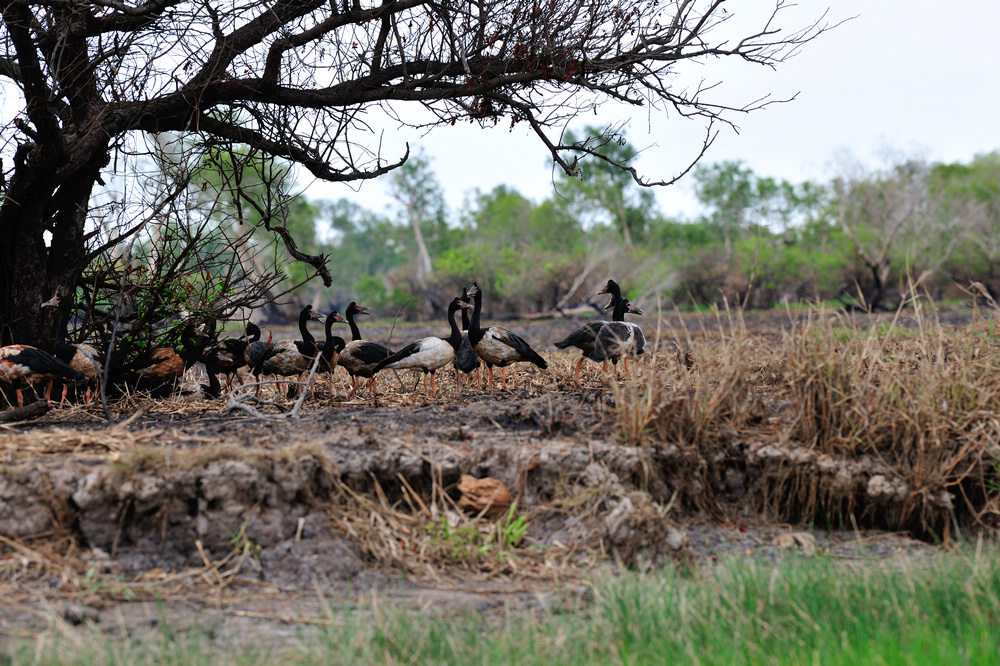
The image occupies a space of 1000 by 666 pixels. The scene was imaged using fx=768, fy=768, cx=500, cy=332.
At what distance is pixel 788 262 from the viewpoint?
34.7 meters

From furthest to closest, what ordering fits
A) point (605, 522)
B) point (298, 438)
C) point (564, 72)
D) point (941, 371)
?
point (564, 72) < point (941, 371) < point (298, 438) < point (605, 522)

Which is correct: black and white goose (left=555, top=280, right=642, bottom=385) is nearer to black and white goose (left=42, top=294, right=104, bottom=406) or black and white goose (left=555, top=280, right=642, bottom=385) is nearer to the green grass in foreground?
the green grass in foreground

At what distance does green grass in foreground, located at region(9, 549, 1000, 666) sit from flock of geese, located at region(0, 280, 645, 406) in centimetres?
328

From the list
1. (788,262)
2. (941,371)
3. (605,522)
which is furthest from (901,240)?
(605,522)

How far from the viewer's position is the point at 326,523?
15.3 feet

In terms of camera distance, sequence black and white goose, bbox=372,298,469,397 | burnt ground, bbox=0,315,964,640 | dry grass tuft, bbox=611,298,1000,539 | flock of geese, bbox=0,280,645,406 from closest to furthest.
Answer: burnt ground, bbox=0,315,964,640
dry grass tuft, bbox=611,298,1000,539
flock of geese, bbox=0,280,645,406
black and white goose, bbox=372,298,469,397

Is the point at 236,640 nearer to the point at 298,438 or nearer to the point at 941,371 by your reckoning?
the point at 298,438

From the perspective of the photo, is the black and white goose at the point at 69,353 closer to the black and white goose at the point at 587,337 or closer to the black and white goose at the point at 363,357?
the black and white goose at the point at 363,357

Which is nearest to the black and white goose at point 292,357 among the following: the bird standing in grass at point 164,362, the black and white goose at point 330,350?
the black and white goose at point 330,350

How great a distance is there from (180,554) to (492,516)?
189 centimetres

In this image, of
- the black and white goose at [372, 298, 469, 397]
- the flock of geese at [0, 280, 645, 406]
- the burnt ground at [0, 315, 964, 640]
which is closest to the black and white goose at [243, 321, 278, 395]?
the flock of geese at [0, 280, 645, 406]

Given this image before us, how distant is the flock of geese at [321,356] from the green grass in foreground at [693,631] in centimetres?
328

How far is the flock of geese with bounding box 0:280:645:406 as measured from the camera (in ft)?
21.6

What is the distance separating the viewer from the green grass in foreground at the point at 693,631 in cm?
326
